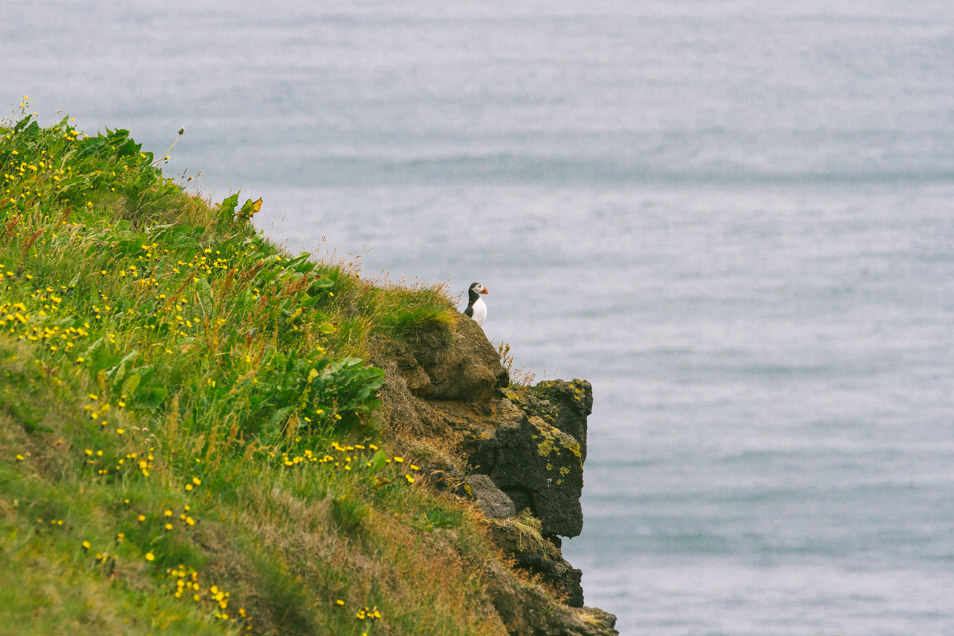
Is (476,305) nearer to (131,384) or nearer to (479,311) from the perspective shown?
(479,311)

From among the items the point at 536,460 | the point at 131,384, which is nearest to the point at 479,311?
the point at 536,460

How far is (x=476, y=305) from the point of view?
61.0 feet

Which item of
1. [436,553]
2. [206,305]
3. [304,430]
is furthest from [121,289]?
[436,553]

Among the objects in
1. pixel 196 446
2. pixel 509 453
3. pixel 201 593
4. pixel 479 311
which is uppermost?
pixel 479 311

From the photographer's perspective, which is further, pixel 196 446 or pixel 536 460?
pixel 536 460

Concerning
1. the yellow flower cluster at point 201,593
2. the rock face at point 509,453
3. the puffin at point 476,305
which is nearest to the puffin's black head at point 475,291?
the puffin at point 476,305

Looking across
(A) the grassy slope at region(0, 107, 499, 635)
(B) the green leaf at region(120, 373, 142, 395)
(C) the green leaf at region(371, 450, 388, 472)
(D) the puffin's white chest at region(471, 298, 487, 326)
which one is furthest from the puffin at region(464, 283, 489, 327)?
(B) the green leaf at region(120, 373, 142, 395)

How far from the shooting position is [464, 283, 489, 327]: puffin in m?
18.4

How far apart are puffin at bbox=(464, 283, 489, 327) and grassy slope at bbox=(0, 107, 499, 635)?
462cm

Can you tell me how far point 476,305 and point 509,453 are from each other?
533 centimetres

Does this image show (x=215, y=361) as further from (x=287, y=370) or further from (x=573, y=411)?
(x=573, y=411)

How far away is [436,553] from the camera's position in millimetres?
9742

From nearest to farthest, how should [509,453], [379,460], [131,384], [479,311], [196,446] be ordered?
[196,446] < [131,384] < [379,460] < [509,453] < [479,311]

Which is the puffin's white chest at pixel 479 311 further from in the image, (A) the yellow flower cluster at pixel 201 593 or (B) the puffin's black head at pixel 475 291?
(A) the yellow flower cluster at pixel 201 593
